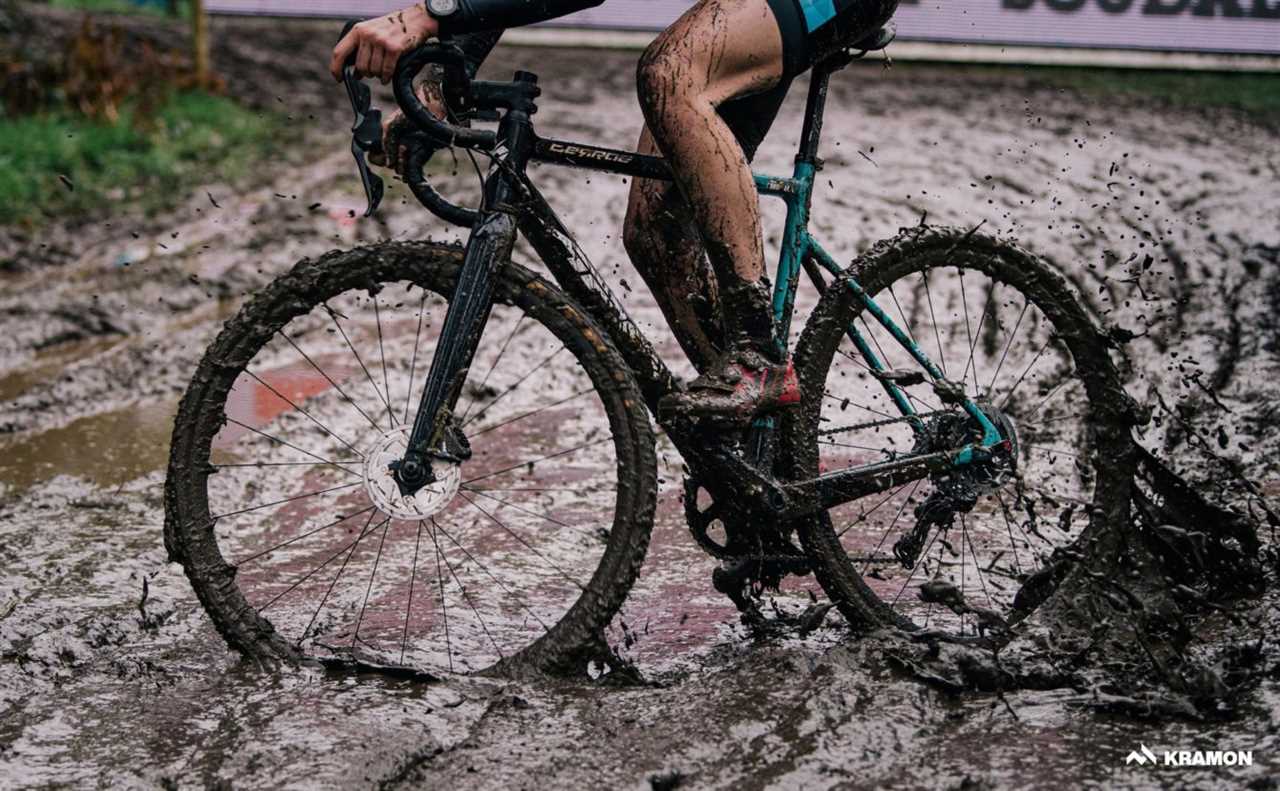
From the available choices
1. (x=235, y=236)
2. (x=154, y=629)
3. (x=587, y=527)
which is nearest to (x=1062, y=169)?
(x=235, y=236)

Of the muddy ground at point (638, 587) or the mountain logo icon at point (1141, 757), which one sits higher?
the muddy ground at point (638, 587)

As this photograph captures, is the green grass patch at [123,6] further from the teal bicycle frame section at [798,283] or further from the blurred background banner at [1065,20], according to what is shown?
the teal bicycle frame section at [798,283]

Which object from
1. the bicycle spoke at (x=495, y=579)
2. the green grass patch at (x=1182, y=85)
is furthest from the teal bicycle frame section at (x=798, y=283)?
the green grass patch at (x=1182, y=85)

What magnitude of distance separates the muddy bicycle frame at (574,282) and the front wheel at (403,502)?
9 cm

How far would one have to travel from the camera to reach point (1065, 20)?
14336mm

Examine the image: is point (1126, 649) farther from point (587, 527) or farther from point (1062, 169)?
point (1062, 169)

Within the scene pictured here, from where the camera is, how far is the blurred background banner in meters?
13.9

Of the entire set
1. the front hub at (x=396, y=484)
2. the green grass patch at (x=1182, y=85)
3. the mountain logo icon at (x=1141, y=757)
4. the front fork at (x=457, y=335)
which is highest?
the green grass patch at (x=1182, y=85)

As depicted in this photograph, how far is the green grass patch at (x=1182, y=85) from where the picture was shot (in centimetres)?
1289

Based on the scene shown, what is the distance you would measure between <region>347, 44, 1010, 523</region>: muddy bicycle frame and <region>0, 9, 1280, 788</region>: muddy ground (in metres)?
0.41

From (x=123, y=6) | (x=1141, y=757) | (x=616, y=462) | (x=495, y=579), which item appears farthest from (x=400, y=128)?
(x=123, y=6)

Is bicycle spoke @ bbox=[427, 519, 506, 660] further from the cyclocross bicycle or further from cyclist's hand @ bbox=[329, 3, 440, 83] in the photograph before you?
cyclist's hand @ bbox=[329, 3, 440, 83]

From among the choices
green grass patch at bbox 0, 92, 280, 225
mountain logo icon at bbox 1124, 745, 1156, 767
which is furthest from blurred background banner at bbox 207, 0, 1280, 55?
mountain logo icon at bbox 1124, 745, 1156, 767

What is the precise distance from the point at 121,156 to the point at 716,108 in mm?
8404
